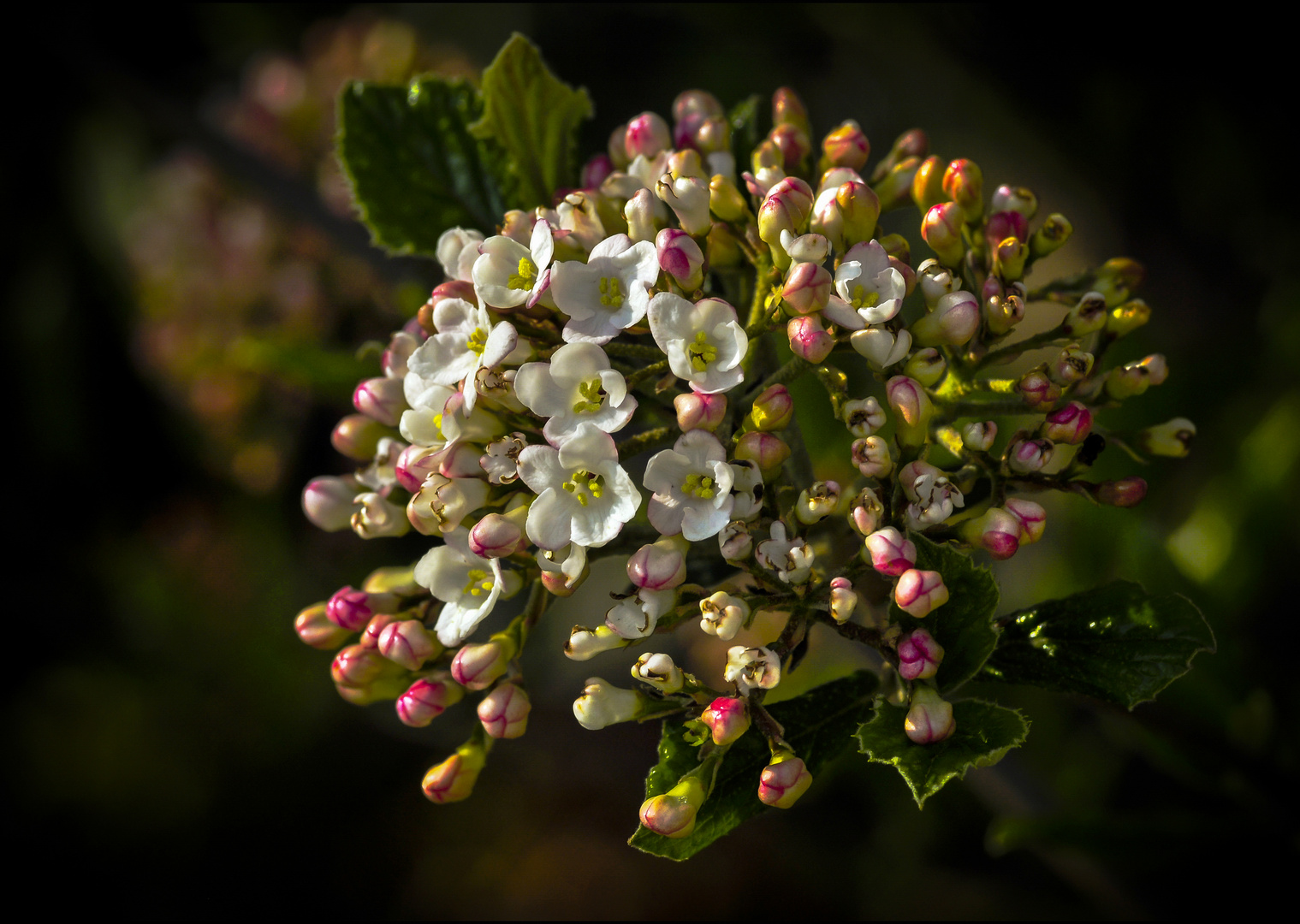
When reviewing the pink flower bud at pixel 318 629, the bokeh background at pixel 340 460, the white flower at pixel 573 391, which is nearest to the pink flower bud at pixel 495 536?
Answer: the white flower at pixel 573 391

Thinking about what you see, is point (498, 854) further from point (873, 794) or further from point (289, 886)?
point (873, 794)

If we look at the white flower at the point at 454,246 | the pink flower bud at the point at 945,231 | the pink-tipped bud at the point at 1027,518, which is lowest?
the white flower at the point at 454,246

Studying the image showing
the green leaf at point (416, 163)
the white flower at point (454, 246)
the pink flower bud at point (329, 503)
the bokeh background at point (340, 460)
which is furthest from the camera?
the bokeh background at point (340, 460)

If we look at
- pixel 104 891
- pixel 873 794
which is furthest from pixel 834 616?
pixel 104 891

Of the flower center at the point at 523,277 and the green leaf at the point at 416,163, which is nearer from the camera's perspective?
the flower center at the point at 523,277

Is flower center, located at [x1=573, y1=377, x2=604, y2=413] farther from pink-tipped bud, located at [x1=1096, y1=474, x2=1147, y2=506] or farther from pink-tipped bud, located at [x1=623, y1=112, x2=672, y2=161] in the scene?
pink-tipped bud, located at [x1=1096, y1=474, x2=1147, y2=506]

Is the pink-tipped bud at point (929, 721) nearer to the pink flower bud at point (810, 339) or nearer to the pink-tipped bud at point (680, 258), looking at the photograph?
the pink flower bud at point (810, 339)

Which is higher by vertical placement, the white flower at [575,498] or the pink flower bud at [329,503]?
the white flower at [575,498]
